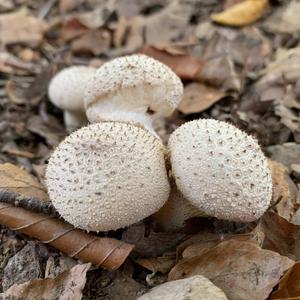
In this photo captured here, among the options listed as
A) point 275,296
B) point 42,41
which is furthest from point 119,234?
point 42,41

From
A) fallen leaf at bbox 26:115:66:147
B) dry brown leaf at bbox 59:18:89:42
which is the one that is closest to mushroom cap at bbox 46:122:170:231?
fallen leaf at bbox 26:115:66:147

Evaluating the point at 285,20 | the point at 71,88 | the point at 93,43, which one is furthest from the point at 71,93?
the point at 285,20

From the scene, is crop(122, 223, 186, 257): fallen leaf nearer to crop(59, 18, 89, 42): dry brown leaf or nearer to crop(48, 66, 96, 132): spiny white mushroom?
crop(48, 66, 96, 132): spiny white mushroom

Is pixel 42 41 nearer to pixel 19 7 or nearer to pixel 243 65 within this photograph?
pixel 19 7

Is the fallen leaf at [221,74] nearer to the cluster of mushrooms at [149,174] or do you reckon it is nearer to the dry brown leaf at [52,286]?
the cluster of mushrooms at [149,174]

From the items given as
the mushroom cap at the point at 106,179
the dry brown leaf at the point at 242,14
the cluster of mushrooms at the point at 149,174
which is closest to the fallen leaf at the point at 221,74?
the dry brown leaf at the point at 242,14

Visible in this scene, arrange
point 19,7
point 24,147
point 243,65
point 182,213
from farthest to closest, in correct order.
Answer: point 19,7
point 243,65
point 24,147
point 182,213

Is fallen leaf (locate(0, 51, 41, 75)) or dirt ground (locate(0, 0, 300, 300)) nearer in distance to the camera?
dirt ground (locate(0, 0, 300, 300))
